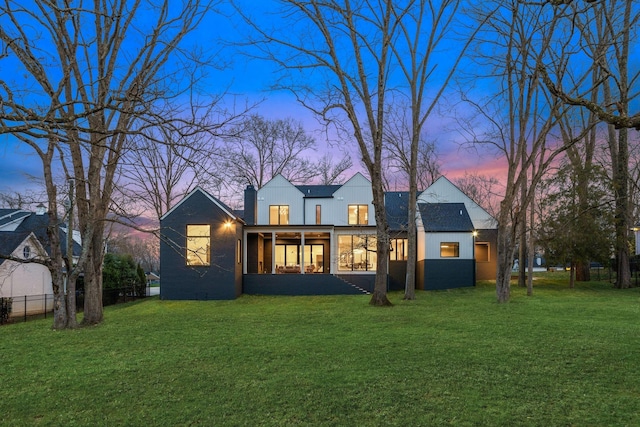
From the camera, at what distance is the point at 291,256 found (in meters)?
27.5

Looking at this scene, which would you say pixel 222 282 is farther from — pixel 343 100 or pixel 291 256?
pixel 343 100

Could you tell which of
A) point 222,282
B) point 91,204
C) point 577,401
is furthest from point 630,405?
point 222,282

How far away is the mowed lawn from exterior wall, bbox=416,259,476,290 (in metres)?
13.2

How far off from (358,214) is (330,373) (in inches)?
790

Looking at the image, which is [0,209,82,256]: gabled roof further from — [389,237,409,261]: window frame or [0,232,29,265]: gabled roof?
[389,237,409,261]: window frame

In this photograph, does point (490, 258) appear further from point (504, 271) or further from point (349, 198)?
point (504, 271)

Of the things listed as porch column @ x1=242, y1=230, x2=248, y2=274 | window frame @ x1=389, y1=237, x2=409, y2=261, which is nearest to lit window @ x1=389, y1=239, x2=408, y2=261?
window frame @ x1=389, y1=237, x2=409, y2=261

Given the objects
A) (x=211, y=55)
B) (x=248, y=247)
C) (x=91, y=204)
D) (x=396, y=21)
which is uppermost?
(x=396, y=21)

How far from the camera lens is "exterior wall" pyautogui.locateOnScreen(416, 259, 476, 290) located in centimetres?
2491

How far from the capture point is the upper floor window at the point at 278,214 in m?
26.3

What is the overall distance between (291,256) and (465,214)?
35.6 ft

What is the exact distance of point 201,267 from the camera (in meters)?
20.5

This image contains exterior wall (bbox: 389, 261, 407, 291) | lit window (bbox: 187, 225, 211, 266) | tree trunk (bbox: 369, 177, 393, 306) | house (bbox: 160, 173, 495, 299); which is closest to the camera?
tree trunk (bbox: 369, 177, 393, 306)

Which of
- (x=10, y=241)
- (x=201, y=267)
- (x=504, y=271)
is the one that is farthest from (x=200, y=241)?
(x=504, y=271)
